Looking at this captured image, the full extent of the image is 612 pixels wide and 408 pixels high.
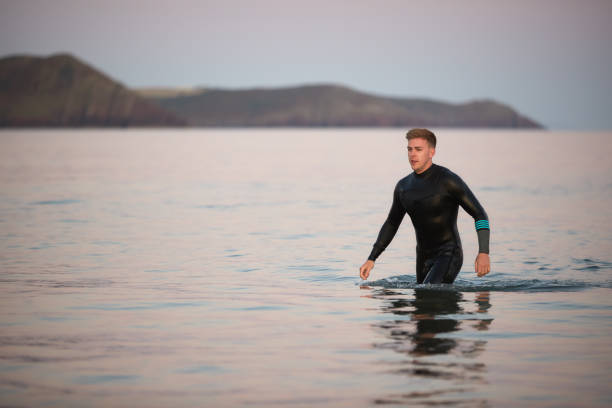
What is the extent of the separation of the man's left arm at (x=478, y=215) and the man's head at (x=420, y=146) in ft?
1.31

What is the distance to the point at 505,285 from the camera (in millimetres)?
13172

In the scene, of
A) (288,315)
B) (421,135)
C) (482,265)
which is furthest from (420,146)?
(288,315)

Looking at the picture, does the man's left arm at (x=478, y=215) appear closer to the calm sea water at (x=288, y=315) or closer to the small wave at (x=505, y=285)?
the calm sea water at (x=288, y=315)

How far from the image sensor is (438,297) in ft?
38.7

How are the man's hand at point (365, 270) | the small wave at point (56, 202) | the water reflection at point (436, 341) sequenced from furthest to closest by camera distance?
the small wave at point (56, 202)
the man's hand at point (365, 270)
the water reflection at point (436, 341)

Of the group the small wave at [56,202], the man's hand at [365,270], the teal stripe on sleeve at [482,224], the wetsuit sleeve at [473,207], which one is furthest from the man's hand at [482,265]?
the small wave at [56,202]

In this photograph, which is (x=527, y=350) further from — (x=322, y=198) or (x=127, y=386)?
(x=322, y=198)

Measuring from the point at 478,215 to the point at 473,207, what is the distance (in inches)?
4.4

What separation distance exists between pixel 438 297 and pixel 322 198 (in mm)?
20719

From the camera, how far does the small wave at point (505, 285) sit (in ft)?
42.0

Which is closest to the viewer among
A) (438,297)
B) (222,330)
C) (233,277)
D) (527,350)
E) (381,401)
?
(381,401)

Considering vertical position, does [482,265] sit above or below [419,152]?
below

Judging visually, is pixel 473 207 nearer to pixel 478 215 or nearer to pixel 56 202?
pixel 478 215

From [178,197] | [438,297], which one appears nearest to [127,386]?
[438,297]
